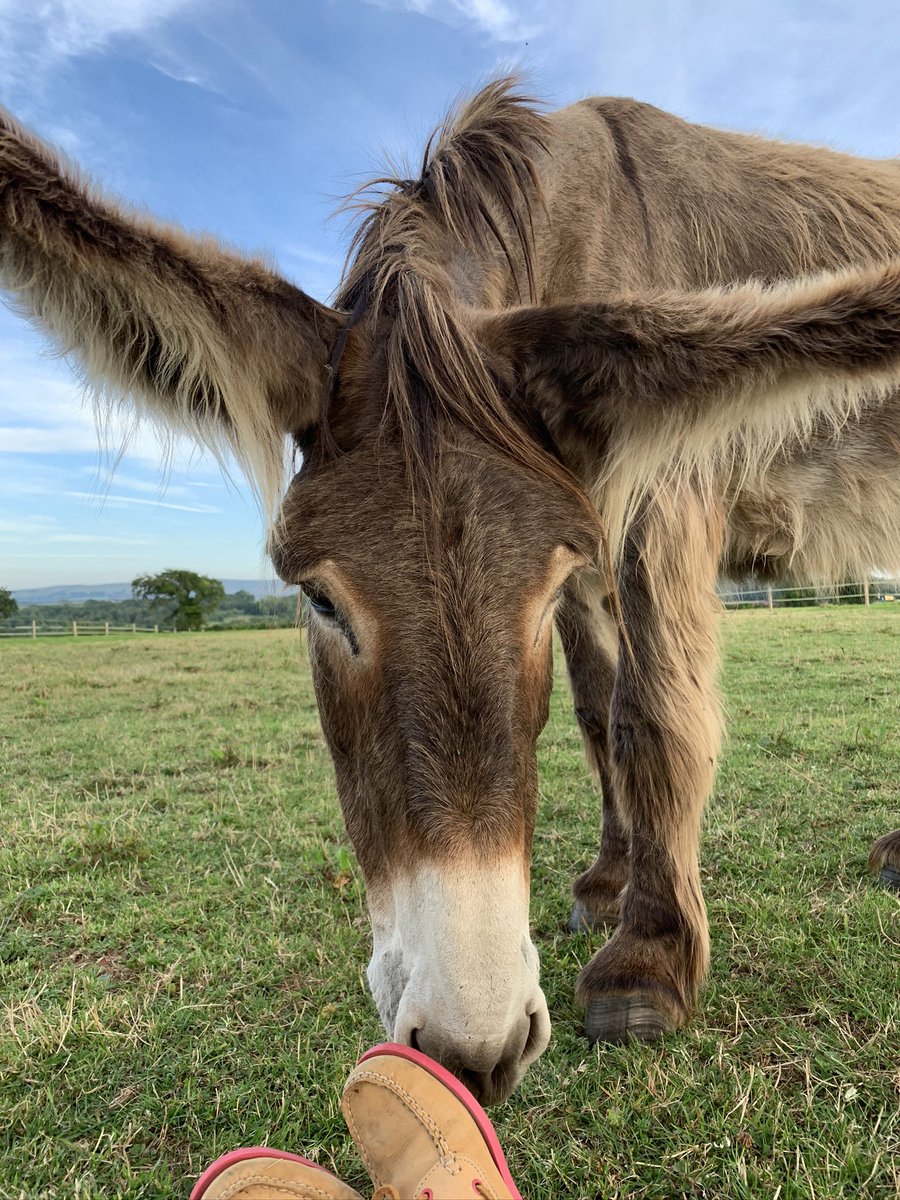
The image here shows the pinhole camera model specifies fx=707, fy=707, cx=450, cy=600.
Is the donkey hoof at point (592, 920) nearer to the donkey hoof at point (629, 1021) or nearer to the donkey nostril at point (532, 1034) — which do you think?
the donkey hoof at point (629, 1021)

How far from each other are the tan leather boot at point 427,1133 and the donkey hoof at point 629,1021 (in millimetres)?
992

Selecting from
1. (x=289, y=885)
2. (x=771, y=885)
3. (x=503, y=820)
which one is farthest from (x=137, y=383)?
(x=771, y=885)

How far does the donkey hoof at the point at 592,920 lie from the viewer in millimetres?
3059

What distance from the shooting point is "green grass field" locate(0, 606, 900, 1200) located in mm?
1820

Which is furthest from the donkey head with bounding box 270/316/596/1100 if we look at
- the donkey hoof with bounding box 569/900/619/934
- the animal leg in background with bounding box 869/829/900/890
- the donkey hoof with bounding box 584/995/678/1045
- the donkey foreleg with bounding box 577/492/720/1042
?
the animal leg in background with bounding box 869/829/900/890

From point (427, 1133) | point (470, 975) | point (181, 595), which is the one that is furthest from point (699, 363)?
point (181, 595)

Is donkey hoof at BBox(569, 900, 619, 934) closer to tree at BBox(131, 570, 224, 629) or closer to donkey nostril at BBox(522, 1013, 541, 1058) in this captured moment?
donkey nostril at BBox(522, 1013, 541, 1058)

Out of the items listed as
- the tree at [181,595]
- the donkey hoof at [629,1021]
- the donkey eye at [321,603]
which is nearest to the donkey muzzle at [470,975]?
the donkey eye at [321,603]

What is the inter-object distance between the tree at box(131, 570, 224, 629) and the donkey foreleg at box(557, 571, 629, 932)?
46.8 meters

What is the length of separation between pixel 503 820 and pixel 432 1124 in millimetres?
601

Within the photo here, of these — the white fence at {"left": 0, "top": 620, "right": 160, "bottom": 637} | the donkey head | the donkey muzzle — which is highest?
the donkey head

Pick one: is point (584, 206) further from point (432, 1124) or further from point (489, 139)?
point (432, 1124)

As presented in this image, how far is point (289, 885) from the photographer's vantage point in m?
3.54

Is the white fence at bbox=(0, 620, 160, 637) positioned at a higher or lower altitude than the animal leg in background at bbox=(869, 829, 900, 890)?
lower
